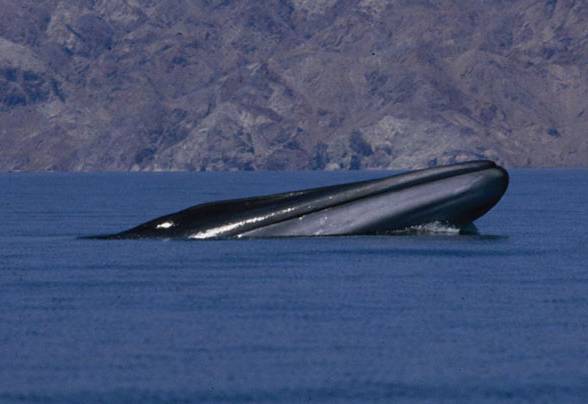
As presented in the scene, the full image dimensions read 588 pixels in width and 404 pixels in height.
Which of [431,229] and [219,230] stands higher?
[219,230]

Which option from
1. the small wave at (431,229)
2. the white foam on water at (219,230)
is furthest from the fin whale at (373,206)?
the small wave at (431,229)

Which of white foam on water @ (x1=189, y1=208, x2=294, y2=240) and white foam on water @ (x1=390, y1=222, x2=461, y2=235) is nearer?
white foam on water @ (x1=390, y1=222, x2=461, y2=235)

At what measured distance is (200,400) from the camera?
26.0m

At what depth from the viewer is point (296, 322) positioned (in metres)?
34.1

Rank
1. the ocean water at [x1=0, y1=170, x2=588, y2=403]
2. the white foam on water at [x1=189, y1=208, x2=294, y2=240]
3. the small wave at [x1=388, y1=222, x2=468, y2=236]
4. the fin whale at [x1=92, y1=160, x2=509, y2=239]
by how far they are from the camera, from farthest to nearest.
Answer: the white foam on water at [x1=189, y1=208, x2=294, y2=240] → the small wave at [x1=388, y1=222, x2=468, y2=236] → the fin whale at [x1=92, y1=160, x2=509, y2=239] → the ocean water at [x1=0, y1=170, x2=588, y2=403]

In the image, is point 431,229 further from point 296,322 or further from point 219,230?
point 296,322

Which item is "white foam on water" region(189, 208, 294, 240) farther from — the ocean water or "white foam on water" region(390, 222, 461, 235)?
"white foam on water" region(390, 222, 461, 235)

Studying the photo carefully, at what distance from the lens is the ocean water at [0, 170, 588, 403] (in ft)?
88.9

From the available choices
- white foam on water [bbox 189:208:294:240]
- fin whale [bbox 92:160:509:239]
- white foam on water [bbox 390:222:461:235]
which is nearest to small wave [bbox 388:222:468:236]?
white foam on water [bbox 390:222:461:235]

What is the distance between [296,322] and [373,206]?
1465 cm

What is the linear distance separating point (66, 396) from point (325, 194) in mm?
22780

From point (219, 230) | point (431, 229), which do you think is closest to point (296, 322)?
point (431, 229)

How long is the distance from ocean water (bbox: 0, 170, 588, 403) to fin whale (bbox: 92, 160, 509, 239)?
28.4 inches

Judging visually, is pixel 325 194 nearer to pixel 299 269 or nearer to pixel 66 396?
pixel 299 269
